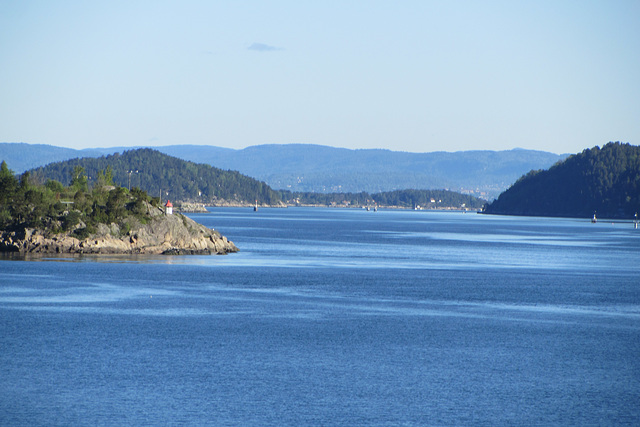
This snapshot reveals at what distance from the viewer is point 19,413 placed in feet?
77.9

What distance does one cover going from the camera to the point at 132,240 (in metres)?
77.9

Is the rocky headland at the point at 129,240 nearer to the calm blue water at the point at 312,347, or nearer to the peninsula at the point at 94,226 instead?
the peninsula at the point at 94,226

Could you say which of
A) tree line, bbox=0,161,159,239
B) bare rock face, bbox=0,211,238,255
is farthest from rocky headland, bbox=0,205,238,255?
tree line, bbox=0,161,159,239

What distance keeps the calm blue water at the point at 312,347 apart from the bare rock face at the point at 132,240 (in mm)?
10764

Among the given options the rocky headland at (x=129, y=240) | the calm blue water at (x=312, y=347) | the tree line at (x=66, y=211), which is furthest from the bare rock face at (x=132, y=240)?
the calm blue water at (x=312, y=347)

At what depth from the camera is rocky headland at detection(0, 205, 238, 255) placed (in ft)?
249

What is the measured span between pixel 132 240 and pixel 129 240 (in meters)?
0.28

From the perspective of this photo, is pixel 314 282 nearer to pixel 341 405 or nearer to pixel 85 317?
pixel 85 317

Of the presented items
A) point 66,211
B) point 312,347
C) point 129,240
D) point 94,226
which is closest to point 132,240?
point 129,240

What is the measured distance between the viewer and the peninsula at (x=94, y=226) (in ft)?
249

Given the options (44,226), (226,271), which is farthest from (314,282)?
(44,226)

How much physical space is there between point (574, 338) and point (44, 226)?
54040 mm

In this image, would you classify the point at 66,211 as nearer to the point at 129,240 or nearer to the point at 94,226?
the point at 94,226

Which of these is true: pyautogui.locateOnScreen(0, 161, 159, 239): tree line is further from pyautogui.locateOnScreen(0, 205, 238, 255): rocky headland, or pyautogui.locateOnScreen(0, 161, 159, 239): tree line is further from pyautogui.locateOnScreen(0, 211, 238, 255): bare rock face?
pyautogui.locateOnScreen(0, 211, 238, 255): bare rock face
